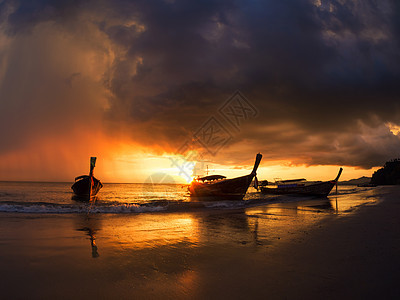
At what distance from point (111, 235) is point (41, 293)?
16.7ft

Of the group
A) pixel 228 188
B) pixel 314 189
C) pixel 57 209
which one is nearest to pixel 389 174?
pixel 314 189

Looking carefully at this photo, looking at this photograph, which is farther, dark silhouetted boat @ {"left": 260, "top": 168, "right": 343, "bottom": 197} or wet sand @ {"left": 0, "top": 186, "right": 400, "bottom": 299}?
dark silhouetted boat @ {"left": 260, "top": 168, "right": 343, "bottom": 197}

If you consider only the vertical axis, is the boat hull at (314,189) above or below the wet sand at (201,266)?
below

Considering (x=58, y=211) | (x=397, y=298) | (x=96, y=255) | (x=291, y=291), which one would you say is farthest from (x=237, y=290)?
(x=58, y=211)

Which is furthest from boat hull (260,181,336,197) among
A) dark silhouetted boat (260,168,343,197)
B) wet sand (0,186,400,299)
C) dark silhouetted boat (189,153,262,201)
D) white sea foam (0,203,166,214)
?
wet sand (0,186,400,299)

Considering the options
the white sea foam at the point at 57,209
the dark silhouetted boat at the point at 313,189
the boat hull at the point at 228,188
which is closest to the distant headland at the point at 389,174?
the dark silhouetted boat at the point at 313,189

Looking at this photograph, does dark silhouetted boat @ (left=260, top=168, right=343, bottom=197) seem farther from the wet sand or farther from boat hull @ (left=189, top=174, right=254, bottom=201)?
the wet sand

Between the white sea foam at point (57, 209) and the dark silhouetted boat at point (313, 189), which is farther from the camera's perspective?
the dark silhouetted boat at point (313, 189)

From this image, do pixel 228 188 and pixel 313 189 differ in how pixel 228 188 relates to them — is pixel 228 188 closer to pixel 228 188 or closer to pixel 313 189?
pixel 228 188

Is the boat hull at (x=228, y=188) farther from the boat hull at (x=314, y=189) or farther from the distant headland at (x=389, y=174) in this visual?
the distant headland at (x=389, y=174)

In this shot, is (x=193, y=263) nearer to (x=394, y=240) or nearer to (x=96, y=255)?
(x=96, y=255)

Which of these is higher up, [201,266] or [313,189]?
[201,266]

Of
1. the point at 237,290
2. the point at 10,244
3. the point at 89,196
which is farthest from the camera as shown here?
the point at 89,196

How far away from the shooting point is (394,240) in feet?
25.3
